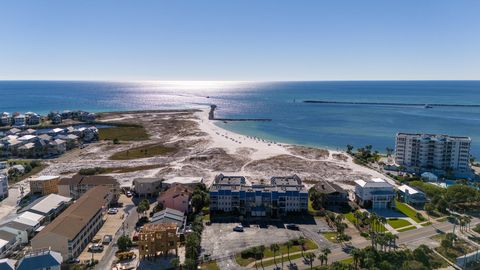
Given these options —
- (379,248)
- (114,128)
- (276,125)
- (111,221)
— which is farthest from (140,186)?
(276,125)

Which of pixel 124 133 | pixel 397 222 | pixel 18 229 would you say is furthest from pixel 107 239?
pixel 124 133

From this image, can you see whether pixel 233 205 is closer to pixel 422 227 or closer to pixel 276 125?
pixel 422 227

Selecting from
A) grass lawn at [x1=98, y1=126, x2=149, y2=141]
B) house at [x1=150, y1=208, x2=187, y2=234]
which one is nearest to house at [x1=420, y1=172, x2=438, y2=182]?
house at [x1=150, y1=208, x2=187, y2=234]

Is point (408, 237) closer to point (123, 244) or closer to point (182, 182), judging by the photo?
point (123, 244)

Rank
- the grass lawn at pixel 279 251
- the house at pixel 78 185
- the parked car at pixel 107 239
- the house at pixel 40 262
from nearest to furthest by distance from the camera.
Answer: the house at pixel 40 262 < the grass lawn at pixel 279 251 < the parked car at pixel 107 239 < the house at pixel 78 185

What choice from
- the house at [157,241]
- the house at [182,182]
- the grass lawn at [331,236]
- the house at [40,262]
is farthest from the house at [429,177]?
the house at [40,262]

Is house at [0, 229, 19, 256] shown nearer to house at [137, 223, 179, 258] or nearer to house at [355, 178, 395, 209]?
house at [137, 223, 179, 258]

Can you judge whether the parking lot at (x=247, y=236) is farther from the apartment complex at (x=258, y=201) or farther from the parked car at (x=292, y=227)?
the apartment complex at (x=258, y=201)
